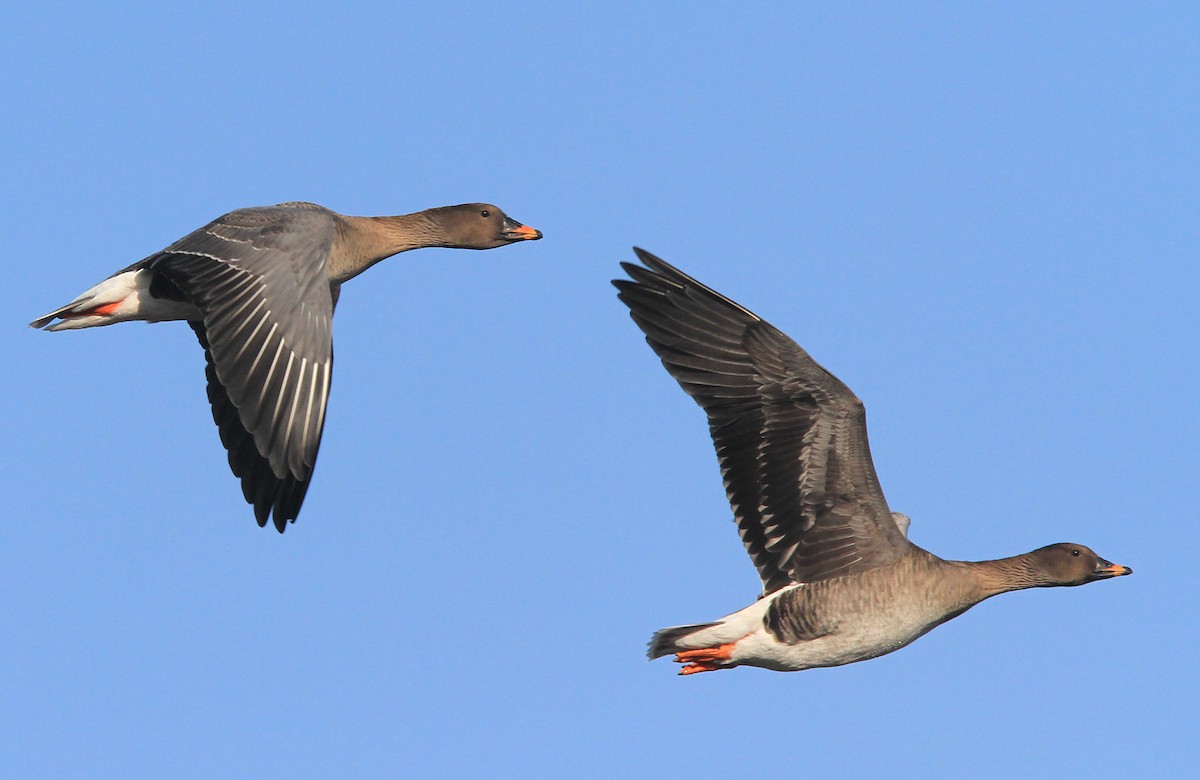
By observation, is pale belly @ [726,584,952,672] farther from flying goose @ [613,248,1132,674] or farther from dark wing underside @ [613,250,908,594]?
dark wing underside @ [613,250,908,594]

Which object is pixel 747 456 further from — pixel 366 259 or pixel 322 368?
pixel 366 259

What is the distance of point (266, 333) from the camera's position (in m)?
13.7

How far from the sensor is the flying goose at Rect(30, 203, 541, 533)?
13250 millimetres

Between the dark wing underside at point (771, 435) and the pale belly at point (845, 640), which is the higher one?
the dark wing underside at point (771, 435)

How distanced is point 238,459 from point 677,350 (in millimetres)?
4060

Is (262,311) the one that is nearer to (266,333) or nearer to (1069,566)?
(266,333)

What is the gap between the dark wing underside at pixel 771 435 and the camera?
45.6ft

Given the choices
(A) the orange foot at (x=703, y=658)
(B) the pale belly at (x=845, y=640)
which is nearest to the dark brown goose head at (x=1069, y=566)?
(B) the pale belly at (x=845, y=640)

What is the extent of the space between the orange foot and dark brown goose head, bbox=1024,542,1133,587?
121 inches

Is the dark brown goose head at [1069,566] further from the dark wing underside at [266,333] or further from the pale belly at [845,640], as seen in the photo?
the dark wing underside at [266,333]

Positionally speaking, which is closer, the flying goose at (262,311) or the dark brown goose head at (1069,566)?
the flying goose at (262,311)

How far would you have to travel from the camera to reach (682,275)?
14219 millimetres

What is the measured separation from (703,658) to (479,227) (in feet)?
20.4

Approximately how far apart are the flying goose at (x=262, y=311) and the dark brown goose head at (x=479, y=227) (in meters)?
0.98
